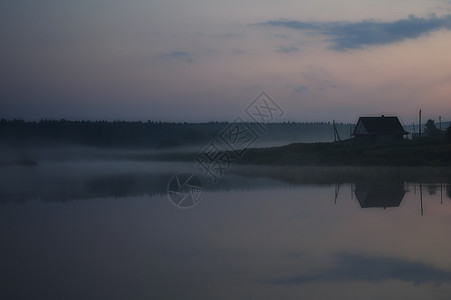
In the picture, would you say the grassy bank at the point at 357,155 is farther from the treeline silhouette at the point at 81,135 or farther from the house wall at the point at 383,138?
the treeline silhouette at the point at 81,135

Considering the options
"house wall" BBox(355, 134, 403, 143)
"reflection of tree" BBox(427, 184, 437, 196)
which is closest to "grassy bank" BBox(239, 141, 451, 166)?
"house wall" BBox(355, 134, 403, 143)

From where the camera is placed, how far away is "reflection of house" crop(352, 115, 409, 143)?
70.1 meters

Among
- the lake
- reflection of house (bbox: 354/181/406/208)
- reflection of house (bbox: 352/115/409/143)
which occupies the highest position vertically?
reflection of house (bbox: 352/115/409/143)

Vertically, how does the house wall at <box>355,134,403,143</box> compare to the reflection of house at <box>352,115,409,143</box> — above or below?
below

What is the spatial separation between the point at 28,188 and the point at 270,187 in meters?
13.9

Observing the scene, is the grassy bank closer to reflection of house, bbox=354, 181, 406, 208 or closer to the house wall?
the house wall

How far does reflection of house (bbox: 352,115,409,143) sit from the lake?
46.8m

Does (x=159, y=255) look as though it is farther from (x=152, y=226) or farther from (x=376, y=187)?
(x=376, y=187)

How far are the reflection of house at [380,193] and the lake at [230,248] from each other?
0.09 meters

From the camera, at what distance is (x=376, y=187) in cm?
2834

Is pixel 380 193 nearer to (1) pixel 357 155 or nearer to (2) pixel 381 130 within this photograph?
(1) pixel 357 155

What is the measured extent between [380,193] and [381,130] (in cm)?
4699

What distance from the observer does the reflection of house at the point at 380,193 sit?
71.9 feet

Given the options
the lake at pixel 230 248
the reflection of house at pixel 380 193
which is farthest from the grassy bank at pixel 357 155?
the lake at pixel 230 248
